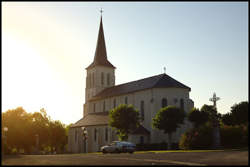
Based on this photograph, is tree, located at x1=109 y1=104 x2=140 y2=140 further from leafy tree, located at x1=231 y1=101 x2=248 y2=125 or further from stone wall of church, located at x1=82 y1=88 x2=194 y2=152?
leafy tree, located at x1=231 y1=101 x2=248 y2=125

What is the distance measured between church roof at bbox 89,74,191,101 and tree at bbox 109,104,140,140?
7965 millimetres

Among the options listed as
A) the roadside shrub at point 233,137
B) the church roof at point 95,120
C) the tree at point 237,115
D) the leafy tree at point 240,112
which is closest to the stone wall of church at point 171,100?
the tree at point 237,115

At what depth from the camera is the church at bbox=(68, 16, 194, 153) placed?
5838cm

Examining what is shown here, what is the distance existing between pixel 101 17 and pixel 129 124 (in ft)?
126

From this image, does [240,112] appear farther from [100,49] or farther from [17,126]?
[17,126]

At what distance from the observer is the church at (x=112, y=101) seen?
192 ft

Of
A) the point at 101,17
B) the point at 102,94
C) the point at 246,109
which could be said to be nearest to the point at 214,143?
the point at 246,109

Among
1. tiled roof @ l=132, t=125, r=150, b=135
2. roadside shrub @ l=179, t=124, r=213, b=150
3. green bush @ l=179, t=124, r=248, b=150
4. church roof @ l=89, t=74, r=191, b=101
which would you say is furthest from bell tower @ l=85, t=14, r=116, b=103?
green bush @ l=179, t=124, r=248, b=150

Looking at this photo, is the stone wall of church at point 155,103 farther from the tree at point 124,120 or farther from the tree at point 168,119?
the tree at point 168,119

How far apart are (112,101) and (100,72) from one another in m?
11.8

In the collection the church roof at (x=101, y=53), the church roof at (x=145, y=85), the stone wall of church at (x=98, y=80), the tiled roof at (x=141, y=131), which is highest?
the church roof at (x=101, y=53)

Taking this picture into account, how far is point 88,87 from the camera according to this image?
81.6 m

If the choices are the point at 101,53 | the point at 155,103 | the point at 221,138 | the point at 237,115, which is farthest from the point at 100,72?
the point at 221,138

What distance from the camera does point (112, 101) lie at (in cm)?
6994
